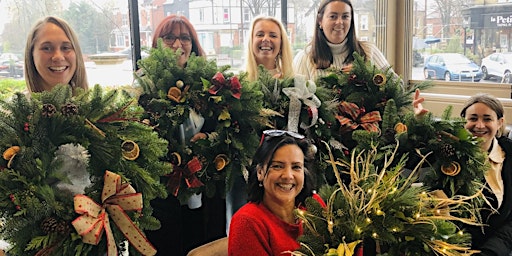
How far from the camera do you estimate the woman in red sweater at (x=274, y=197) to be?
Result: 1723 millimetres

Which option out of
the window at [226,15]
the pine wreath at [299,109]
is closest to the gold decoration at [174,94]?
the pine wreath at [299,109]

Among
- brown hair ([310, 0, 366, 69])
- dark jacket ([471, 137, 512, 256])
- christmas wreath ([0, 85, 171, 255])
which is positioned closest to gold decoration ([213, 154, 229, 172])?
christmas wreath ([0, 85, 171, 255])

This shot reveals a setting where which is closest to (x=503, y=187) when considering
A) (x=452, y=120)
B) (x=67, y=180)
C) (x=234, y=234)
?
(x=452, y=120)

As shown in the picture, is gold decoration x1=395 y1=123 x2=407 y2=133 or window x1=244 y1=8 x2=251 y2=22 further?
window x1=244 y1=8 x2=251 y2=22

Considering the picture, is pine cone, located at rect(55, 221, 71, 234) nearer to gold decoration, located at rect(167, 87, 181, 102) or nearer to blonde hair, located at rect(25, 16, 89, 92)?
gold decoration, located at rect(167, 87, 181, 102)

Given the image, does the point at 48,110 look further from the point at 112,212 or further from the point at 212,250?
the point at 212,250

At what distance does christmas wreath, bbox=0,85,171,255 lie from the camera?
56.2 inches

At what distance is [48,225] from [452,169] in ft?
5.20

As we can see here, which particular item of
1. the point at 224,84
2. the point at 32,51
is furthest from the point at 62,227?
the point at 32,51

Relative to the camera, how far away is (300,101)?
2.16m

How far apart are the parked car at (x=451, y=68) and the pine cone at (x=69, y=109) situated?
508 cm

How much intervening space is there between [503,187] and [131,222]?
202 centimetres

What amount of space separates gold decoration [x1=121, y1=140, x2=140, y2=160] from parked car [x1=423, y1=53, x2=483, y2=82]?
16.1 feet

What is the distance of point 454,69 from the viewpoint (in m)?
5.75
